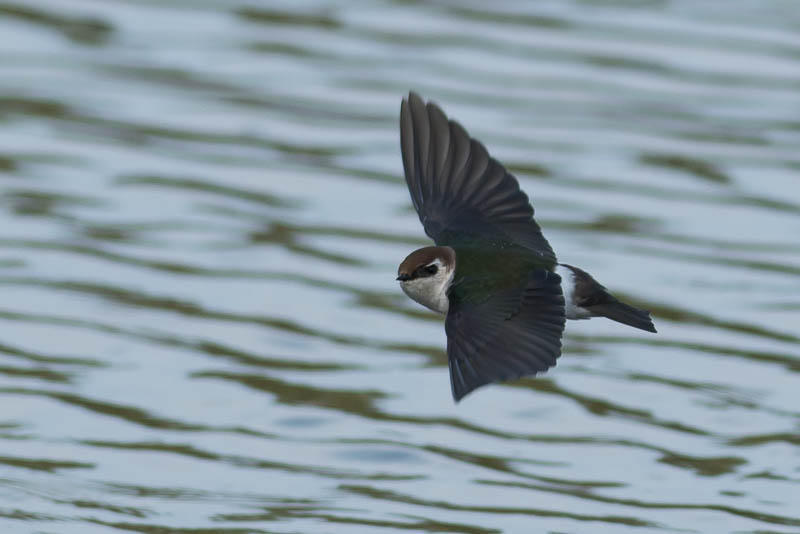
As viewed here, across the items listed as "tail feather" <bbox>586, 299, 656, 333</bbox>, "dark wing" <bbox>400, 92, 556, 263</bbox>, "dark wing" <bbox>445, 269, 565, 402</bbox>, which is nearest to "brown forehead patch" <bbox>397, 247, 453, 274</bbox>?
"dark wing" <bbox>445, 269, 565, 402</bbox>

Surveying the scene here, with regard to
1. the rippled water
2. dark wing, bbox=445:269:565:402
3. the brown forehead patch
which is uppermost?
the brown forehead patch

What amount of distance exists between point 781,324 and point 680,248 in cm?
83

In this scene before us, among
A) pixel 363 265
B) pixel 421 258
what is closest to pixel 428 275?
pixel 421 258

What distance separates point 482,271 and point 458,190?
463 mm

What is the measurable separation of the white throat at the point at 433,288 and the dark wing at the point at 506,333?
53 mm

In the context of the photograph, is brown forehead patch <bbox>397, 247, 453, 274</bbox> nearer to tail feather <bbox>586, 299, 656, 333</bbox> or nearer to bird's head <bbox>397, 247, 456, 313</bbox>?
bird's head <bbox>397, 247, 456, 313</bbox>

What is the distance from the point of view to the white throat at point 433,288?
5.34 meters

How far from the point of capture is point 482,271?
5.48 m

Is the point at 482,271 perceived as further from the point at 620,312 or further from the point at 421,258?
the point at 620,312

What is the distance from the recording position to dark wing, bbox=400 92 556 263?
5746mm

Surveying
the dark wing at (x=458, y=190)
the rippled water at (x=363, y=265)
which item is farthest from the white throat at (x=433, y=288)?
the rippled water at (x=363, y=265)

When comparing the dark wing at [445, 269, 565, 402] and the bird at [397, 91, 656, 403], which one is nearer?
the dark wing at [445, 269, 565, 402]

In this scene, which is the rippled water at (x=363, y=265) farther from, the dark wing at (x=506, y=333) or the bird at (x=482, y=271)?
the dark wing at (x=506, y=333)

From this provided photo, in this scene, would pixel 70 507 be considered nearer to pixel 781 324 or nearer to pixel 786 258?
pixel 781 324
